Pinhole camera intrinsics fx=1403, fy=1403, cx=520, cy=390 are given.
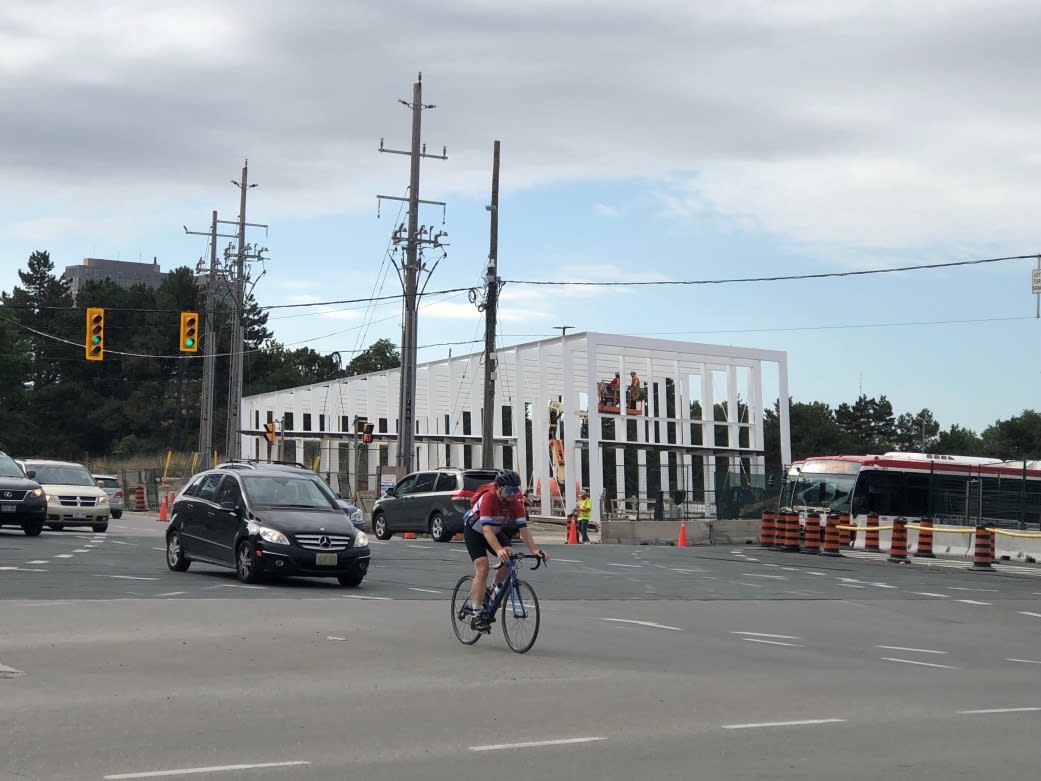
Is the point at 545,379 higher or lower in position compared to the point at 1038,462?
higher

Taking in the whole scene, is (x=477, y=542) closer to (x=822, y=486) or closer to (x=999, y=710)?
(x=999, y=710)

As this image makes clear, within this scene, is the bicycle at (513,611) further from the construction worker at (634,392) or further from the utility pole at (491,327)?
the construction worker at (634,392)

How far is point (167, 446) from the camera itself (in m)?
105

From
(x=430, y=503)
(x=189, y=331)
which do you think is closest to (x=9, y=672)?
(x=430, y=503)

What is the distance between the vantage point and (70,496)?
33000mm

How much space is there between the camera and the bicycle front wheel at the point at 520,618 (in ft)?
42.3

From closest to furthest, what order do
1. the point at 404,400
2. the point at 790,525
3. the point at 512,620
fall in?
the point at 512,620, the point at 790,525, the point at 404,400

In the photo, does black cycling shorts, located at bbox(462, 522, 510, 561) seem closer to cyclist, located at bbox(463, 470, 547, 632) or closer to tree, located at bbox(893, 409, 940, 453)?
cyclist, located at bbox(463, 470, 547, 632)

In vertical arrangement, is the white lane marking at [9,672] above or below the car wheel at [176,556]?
below

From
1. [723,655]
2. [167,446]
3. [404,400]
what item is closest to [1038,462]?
[404,400]

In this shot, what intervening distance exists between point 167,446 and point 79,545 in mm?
79605

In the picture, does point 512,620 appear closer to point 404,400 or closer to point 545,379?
point 404,400

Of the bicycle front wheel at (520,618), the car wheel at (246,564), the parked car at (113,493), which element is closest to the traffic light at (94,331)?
the parked car at (113,493)

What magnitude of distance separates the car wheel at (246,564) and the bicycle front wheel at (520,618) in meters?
6.91
